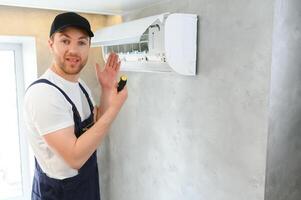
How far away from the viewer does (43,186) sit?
1.18 m

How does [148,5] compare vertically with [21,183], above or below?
above

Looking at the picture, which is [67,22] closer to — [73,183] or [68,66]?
[68,66]

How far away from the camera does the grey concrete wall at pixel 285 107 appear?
0.96 m

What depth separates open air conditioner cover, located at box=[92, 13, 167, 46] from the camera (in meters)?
1.18

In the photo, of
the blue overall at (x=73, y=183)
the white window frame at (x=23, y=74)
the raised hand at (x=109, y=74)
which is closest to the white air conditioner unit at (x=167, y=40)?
the raised hand at (x=109, y=74)

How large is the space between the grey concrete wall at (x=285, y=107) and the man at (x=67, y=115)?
578 millimetres

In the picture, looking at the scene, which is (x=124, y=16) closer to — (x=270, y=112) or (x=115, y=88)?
(x=115, y=88)

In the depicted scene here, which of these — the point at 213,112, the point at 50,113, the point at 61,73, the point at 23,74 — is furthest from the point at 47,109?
the point at 23,74

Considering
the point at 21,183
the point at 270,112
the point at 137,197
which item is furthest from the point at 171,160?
the point at 21,183

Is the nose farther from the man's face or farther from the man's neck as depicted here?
the man's neck

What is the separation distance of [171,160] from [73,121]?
2.29ft

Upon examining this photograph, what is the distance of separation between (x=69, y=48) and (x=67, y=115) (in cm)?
25

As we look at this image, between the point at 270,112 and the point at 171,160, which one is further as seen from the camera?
the point at 171,160

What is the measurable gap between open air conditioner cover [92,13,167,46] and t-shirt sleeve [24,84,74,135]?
1.43ft
